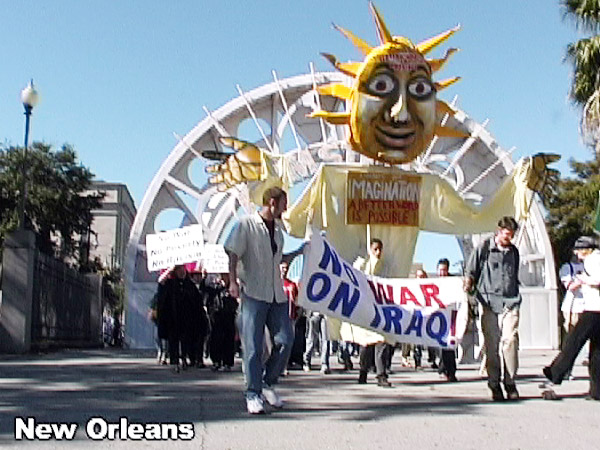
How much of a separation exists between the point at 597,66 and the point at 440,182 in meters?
9.93

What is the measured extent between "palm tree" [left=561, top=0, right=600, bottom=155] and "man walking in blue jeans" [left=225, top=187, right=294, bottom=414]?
15297 mm

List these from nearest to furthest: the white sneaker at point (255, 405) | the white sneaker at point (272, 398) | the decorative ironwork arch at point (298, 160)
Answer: the white sneaker at point (255, 405) → the white sneaker at point (272, 398) → the decorative ironwork arch at point (298, 160)

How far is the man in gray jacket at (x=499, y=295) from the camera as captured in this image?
8383mm

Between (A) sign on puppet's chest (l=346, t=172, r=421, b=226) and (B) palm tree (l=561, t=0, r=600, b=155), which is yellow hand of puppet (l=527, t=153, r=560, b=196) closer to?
(A) sign on puppet's chest (l=346, t=172, r=421, b=226)

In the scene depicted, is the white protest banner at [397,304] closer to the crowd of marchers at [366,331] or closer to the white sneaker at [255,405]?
the crowd of marchers at [366,331]

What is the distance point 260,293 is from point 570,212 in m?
33.3

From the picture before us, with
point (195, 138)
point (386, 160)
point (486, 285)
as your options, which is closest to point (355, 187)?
point (386, 160)

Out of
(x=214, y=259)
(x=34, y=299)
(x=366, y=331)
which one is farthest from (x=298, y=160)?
(x=366, y=331)

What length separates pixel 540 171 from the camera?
12781mm

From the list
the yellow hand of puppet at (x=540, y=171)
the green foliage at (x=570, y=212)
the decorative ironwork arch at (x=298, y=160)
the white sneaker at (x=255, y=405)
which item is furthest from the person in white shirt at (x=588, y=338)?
the green foliage at (x=570, y=212)

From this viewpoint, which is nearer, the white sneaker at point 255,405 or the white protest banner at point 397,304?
the white sneaker at point 255,405

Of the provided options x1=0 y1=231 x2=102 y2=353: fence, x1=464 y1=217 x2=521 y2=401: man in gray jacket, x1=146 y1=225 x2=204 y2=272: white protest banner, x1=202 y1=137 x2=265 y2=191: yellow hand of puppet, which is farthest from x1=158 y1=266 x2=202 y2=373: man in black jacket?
x1=146 y1=225 x2=204 y2=272: white protest banner

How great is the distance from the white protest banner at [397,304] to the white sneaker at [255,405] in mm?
2448

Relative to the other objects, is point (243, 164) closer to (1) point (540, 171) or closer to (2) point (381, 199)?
(2) point (381, 199)
